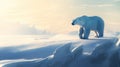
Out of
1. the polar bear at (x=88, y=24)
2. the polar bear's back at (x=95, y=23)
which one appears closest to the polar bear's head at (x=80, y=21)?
the polar bear at (x=88, y=24)

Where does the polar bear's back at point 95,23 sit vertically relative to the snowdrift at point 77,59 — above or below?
above

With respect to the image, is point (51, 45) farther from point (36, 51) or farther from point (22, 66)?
point (22, 66)

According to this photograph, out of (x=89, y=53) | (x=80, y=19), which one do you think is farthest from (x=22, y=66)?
(x=80, y=19)

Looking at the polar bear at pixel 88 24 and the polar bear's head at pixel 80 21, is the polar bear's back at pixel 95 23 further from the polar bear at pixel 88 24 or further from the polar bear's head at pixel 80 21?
the polar bear's head at pixel 80 21

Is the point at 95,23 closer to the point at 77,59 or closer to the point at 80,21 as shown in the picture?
the point at 80,21

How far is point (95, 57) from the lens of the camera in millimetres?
23609

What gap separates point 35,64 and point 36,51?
3.65 m

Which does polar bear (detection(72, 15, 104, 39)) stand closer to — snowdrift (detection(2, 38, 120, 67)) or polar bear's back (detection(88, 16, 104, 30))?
polar bear's back (detection(88, 16, 104, 30))

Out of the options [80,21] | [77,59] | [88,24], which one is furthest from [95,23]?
[77,59]

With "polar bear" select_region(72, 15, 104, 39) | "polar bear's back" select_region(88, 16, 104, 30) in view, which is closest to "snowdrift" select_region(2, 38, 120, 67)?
"polar bear" select_region(72, 15, 104, 39)

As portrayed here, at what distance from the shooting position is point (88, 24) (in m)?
30.6

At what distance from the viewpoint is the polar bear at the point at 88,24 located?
30375 millimetres

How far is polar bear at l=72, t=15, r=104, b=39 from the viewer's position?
30.4 metres

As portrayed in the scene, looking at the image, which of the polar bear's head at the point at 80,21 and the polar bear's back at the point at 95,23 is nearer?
the polar bear's head at the point at 80,21
